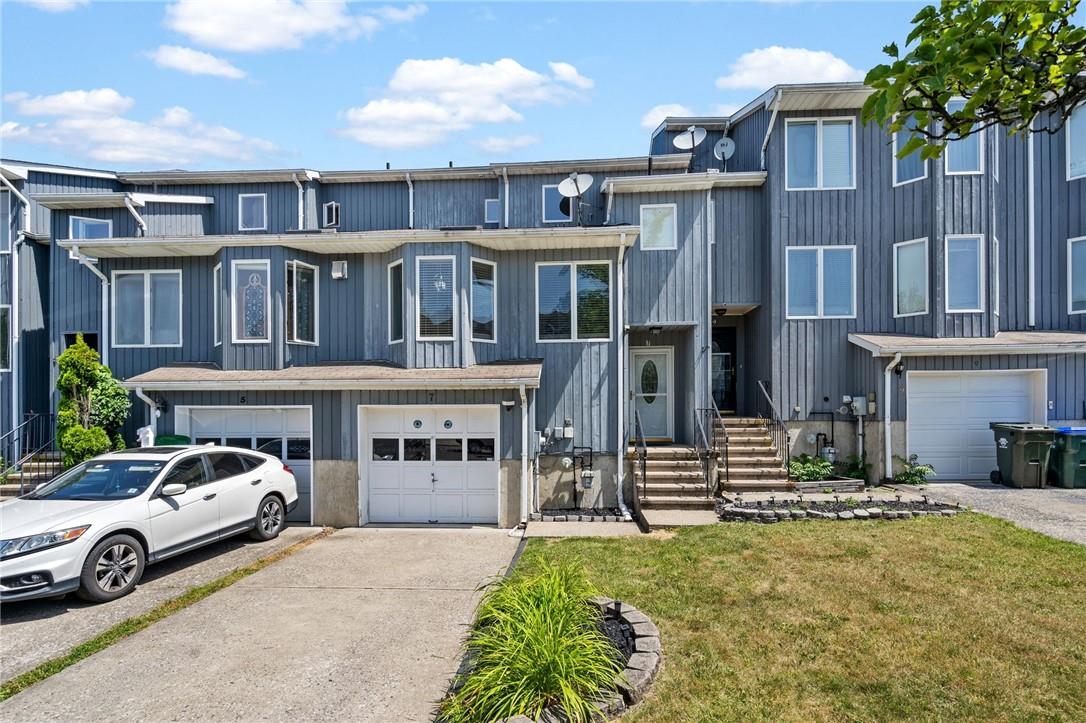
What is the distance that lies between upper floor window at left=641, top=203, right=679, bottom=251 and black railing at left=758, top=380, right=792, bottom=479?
3919mm

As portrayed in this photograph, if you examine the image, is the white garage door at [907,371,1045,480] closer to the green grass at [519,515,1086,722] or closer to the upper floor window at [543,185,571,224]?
the green grass at [519,515,1086,722]

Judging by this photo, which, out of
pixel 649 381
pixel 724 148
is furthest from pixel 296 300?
pixel 724 148

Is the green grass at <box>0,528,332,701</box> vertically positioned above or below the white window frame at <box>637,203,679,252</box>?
below

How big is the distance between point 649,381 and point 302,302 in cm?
777

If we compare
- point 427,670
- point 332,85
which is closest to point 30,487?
point 332,85

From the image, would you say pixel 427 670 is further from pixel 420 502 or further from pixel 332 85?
pixel 332 85

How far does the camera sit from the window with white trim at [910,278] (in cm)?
1174

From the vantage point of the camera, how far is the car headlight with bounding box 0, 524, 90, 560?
5668 millimetres

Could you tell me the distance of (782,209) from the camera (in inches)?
481

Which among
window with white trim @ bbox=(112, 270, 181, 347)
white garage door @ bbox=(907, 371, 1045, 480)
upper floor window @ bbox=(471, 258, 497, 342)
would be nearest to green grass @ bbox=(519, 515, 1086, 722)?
white garage door @ bbox=(907, 371, 1045, 480)

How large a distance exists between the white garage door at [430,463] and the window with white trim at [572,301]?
2111 millimetres

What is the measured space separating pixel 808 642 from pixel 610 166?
438 inches

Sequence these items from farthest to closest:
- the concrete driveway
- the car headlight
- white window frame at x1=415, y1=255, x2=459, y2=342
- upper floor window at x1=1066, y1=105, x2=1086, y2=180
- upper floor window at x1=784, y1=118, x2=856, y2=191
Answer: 1. upper floor window at x1=1066, y1=105, x2=1086, y2=180
2. upper floor window at x1=784, y1=118, x2=856, y2=191
3. white window frame at x1=415, y1=255, x2=459, y2=342
4. the car headlight
5. the concrete driveway

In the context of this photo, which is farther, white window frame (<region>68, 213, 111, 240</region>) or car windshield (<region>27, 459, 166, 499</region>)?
white window frame (<region>68, 213, 111, 240</region>)
